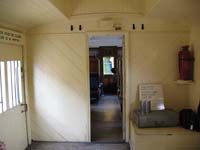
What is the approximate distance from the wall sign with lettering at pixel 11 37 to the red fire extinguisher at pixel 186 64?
2.68m

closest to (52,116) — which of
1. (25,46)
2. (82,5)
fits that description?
(25,46)

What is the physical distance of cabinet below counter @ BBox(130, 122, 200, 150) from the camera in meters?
3.43

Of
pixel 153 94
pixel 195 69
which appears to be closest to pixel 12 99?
pixel 153 94

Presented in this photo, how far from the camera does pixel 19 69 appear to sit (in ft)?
13.5

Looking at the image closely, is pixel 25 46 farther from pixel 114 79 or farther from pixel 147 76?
pixel 114 79

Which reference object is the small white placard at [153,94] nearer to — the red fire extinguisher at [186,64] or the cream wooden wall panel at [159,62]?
the cream wooden wall panel at [159,62]

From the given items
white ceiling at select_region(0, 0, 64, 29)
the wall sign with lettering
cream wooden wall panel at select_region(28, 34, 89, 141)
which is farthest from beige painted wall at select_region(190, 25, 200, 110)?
the wall sign with lettering

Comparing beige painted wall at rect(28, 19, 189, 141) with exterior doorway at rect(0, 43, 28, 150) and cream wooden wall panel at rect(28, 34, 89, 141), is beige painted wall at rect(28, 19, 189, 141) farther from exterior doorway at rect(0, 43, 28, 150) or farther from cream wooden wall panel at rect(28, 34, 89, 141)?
exterior doorway at rect(0, 43, 28, 150)

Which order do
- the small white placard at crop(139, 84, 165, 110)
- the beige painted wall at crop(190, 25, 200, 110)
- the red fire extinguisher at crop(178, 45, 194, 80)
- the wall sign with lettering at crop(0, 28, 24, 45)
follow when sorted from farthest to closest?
the small white placard at crop(139, 84, 165, 110)
the red fire extinguisher at crop(178, 45, 194, 80)
the beige painted wall at crop(190, 25, 200, 110)
the wall sign with lettering at crop(0, 28, 24, 45)

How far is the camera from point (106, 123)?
5773mm

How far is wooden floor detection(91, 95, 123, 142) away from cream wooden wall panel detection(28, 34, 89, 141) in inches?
20.7

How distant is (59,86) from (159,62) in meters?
1.85

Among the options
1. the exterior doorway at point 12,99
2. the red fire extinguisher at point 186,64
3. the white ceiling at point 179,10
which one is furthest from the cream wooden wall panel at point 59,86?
the red fire extinguisher at point 186,64

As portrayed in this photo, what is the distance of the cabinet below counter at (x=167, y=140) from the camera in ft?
11.3
